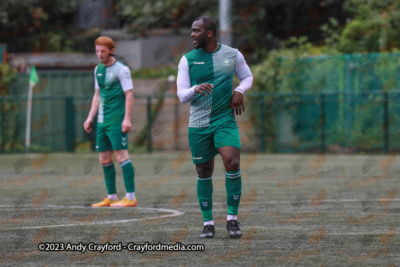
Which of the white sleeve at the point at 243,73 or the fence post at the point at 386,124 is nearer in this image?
the white sleeve at the point at 243,73

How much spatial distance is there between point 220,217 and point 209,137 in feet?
6.20

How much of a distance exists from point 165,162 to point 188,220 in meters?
11.6

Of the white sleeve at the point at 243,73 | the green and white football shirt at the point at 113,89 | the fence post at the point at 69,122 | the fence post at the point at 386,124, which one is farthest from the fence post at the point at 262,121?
the white sleeve at the point at 243,73

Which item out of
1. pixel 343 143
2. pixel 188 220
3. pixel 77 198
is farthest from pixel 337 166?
pixel 188 220

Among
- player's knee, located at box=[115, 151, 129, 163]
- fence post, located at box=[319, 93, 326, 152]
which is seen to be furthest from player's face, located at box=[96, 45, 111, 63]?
fence post, located at box=[319, 93, 326, 152]

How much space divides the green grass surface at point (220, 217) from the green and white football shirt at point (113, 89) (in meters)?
1.17

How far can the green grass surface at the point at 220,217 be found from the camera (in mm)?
6812

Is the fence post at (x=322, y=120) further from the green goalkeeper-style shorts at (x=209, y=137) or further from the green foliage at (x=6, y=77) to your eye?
the green goalkeeper-style shorts at (x=209, y=137)

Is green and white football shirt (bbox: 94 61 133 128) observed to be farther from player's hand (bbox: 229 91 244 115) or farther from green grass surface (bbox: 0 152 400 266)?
player's hand (bbox: 229 91 244 115)

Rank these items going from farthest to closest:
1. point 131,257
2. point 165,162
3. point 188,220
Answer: point 165,162, point 188,220, point 131,257

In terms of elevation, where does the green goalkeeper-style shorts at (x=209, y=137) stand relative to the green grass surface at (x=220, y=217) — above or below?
above

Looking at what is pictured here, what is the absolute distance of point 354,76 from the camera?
22859mm

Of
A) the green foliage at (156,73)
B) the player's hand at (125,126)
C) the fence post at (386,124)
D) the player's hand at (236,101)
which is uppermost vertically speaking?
the player's hand at (236,101)

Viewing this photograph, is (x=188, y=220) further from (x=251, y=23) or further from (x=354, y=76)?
(x=251, y=23)
